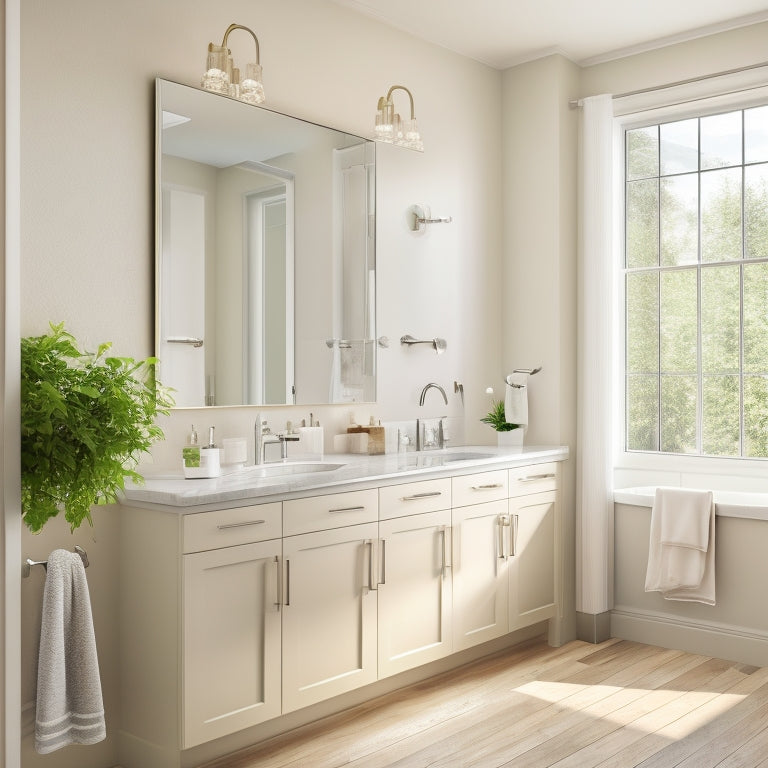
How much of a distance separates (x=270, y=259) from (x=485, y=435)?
5.49 ft

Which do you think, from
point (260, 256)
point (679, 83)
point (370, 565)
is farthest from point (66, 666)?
point (679, 83)

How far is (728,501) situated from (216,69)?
3034mm

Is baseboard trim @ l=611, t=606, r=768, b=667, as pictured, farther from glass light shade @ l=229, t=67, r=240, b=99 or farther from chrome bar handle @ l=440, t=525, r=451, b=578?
glass light shade @ l=229, t=67, r=240, b=99

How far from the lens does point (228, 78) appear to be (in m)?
2.96

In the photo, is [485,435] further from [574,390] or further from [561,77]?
[561,77]

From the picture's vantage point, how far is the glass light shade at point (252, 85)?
9.84ft

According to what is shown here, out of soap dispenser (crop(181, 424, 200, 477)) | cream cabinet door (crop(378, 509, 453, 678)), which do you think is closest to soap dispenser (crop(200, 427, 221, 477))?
soap dispenser (crop(181, 424, 200, 477))

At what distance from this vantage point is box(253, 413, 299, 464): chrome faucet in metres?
3.45

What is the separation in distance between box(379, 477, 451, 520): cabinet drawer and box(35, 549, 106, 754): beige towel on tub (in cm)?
119

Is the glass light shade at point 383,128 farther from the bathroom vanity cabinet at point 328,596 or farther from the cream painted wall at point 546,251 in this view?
the bathroom vanity cabinet at point 328,596

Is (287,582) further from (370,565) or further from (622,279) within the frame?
(622,279)

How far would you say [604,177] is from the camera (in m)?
4.36

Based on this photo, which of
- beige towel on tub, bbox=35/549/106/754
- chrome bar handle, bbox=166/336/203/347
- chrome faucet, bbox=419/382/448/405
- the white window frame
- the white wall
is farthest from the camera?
chrome faucet, bbox=419/382/448/405

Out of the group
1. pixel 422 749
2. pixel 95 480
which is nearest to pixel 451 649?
pixel 422 749
